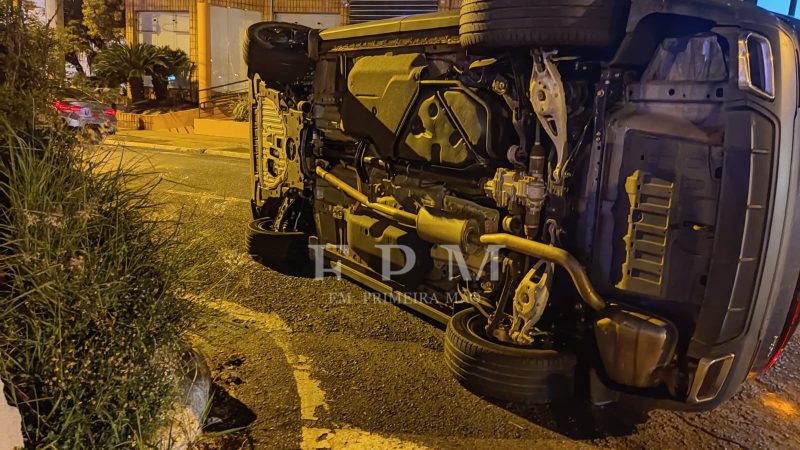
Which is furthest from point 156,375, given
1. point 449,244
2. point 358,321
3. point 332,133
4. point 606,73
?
point 332,133

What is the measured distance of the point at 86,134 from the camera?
3027mm

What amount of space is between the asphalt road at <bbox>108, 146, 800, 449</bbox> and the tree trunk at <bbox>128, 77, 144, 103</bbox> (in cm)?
1527

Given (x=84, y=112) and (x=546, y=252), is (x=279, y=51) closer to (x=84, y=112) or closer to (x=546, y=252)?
(x=84, y=112)

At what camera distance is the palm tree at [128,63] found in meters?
17.7

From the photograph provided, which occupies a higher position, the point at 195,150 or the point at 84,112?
the point at 84,112

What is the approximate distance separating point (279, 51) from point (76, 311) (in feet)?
12.1

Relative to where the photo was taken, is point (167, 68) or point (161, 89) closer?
point (167, 68)

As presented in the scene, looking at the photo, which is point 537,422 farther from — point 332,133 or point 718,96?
point 332,133

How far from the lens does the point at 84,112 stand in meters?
3.20

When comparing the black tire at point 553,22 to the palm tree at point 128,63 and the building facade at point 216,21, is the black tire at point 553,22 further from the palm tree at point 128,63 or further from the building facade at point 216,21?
the palm tree at point 128,63

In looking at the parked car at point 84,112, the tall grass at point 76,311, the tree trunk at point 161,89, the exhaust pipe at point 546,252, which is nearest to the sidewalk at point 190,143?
the tree trunk at point 161,89

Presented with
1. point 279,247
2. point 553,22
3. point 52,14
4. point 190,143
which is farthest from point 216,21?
point 553,22

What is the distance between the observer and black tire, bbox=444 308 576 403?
10.8ft

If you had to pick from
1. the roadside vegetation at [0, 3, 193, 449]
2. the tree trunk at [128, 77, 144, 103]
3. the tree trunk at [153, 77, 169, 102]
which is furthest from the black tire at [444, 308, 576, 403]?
the tree trunk at [153, 77, 169, 102]
